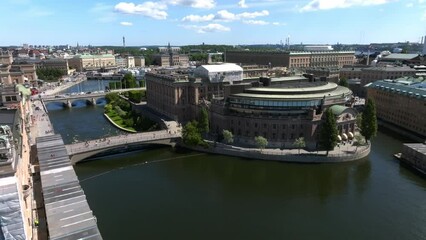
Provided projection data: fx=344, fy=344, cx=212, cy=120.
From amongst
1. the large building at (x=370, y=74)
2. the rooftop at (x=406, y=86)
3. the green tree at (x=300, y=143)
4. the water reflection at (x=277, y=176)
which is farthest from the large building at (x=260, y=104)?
the large building at (x=370, y=74)

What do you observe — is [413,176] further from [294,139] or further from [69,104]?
[69,104]

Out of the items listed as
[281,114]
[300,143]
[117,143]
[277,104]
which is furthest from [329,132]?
[117,143]

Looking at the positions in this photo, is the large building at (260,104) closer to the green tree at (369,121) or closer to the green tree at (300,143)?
the green tree at (300,143)

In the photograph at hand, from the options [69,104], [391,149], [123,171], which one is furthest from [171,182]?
[69,104]

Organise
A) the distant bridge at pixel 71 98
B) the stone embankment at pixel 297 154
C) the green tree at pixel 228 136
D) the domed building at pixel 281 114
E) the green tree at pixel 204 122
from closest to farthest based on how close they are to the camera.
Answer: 1. the stone embankment at pixel 297 154
2. the domed building at pixel 281 114
3. the green tree at pixel 228 136
4. the green tree at pixel 204 122
5. the distant bridge at pixel 71 98

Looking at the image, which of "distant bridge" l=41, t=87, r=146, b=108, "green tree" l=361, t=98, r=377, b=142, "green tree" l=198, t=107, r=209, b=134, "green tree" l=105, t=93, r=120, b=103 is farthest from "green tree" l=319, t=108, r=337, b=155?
"distant bridge" l=41, t=87, r=146, b=108

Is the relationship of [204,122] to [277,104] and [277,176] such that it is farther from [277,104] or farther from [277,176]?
[277,176]
